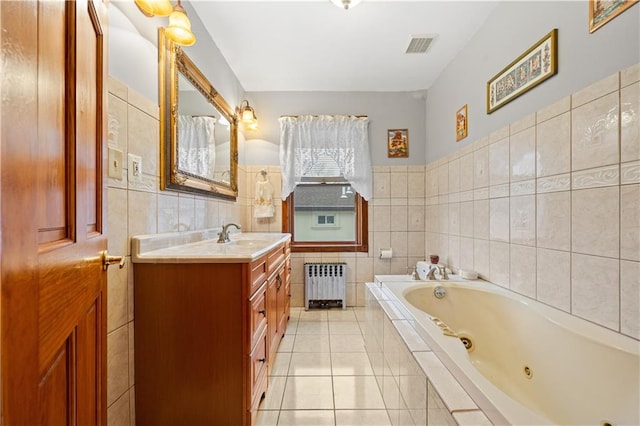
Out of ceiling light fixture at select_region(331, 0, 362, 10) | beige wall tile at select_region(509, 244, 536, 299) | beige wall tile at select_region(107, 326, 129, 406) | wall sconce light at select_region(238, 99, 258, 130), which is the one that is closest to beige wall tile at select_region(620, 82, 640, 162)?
beige wall tile at select_region(509, 244, 536, 299)

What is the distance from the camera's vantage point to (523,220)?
62.6 inches

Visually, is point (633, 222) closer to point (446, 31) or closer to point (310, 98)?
point (446, 31)

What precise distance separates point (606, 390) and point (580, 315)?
0.32 metres

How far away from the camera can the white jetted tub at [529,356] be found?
0.93 meters

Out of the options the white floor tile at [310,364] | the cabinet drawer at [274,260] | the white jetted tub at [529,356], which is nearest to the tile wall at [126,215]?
the cabinet drawer at [274,260]

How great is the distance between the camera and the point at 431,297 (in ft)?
6.10

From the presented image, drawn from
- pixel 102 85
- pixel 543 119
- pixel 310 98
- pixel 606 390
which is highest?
pixel 310 98

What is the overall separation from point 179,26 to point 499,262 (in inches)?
88.7

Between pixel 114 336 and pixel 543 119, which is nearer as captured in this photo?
pixel 114 336

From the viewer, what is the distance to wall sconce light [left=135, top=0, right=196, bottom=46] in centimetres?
119

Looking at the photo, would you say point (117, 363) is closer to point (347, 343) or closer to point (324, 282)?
point (347, 343)

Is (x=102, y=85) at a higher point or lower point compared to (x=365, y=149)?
lower

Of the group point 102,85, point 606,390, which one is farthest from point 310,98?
point 606,390

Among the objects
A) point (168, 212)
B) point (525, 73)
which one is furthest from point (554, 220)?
point (168, 212)
